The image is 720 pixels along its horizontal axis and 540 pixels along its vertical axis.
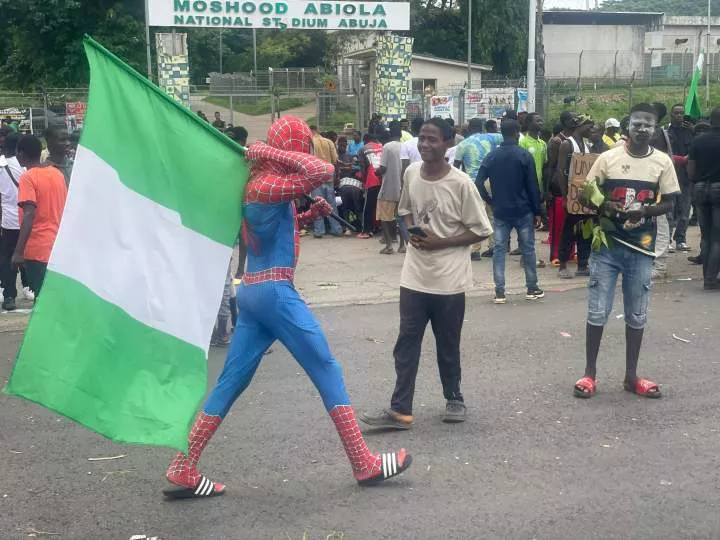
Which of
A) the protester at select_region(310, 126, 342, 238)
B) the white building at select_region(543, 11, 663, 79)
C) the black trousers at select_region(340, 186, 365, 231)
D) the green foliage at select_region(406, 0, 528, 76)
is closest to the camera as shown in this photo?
the protester at select_region(310, 126, 342, 238)

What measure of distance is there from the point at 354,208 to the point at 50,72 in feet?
84.5

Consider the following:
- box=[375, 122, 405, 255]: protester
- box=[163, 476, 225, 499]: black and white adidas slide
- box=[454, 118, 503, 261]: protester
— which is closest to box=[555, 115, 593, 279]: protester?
box=[454, 118, 503, 261]: protester

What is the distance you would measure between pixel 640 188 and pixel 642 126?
0.40 m

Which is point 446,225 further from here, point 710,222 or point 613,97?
point 613,97

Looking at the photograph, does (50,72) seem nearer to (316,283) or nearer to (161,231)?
(316,283)

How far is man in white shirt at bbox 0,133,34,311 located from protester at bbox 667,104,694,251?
7618 millimetres

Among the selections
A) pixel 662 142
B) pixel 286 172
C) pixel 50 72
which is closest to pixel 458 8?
pixel 50 72

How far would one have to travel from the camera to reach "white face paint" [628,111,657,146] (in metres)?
6.09

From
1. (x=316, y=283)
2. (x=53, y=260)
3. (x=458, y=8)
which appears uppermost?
(x=458, y=8)

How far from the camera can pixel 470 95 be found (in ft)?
74.5

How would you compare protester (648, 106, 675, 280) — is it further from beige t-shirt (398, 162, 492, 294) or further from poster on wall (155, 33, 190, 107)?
poster on wall (155, 33, 190, 107)

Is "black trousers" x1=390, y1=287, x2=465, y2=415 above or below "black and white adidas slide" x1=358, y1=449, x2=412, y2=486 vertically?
above

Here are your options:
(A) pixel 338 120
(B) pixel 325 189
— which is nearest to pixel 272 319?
(B) pixel 325 189

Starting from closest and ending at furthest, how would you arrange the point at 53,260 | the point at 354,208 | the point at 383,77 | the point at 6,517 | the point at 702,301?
the point at 53,260 → the point at 6,517 → the point at 702,301 → the point at 354,208 → the point at 383,77
